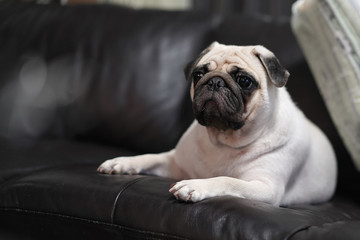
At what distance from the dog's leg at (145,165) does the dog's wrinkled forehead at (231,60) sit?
1.24ft

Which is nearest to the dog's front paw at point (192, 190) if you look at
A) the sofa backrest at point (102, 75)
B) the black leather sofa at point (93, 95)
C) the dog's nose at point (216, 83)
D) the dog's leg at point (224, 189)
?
the dog's leg at point (224, 189)

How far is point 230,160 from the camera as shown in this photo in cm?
174

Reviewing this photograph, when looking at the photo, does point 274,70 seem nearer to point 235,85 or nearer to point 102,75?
point 235,85

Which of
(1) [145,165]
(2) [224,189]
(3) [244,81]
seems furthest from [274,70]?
(1) [145,165]

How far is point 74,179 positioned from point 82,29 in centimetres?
112

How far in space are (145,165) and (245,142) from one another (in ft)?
1.16

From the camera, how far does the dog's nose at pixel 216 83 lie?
1.62m

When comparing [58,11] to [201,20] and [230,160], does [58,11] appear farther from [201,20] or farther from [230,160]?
[230,160]

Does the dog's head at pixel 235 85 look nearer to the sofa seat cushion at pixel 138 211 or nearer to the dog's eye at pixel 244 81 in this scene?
the dog's eye at pixel 244 81

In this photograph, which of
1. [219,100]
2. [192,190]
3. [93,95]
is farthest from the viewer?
[93,95]

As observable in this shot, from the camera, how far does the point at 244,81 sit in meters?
1.64

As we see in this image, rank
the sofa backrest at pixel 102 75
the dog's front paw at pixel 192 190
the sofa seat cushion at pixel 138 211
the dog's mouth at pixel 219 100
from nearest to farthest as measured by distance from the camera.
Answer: the sofa seat cushion at pixel 138 211
the dog's front paw at pixel 192 190
the dog's mouth at pixel 219 100
the sofa backrest at pixel 102 75

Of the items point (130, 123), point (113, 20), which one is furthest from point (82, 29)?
point (130, 123)

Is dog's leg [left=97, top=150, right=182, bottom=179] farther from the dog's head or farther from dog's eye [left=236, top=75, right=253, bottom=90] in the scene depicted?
dog's eye [left=236, top=75, right=253, bottom=90]
